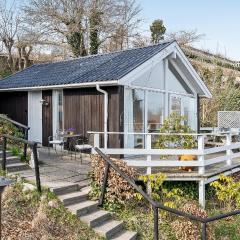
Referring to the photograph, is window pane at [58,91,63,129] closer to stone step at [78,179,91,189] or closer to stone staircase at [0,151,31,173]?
stone staircase at [0,151,31,173]

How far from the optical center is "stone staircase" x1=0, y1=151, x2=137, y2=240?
6.88 m

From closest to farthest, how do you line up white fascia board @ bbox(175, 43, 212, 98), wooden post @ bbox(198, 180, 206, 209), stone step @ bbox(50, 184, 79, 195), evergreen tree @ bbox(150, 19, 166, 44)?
stone step @ bbox(50, 184, 79, 195), wooden post @ bbox(198, 180, 206, 209), white fascia board @ bbox(175, 43, 212, 98), evergreen tree @ bbox(150, 19, 166, 44)

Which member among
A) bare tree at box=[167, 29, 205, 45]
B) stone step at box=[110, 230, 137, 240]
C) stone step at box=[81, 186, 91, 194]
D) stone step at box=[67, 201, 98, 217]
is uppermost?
bare tree at box=[167, 29, 205, 45]

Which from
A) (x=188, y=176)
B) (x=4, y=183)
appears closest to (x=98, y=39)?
(x=188, y=176)

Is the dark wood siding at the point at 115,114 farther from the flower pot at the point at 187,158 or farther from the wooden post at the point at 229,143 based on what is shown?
the wooden post at the point at 229,143

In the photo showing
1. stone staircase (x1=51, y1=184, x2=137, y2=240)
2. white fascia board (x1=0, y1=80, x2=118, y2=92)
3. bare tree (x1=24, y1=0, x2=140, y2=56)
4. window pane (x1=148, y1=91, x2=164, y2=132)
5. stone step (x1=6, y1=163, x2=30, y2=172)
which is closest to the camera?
stone staircase (x1=51, y1=184, x2=137, y2=240)

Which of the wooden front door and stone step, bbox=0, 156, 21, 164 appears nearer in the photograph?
stone step, bbox=0, 156, 21, 164

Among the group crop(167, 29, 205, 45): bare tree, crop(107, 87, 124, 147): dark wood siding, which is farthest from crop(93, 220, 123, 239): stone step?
crop(167, 29, 205, 45): bare tree

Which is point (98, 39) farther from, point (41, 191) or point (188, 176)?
point (41, 191)

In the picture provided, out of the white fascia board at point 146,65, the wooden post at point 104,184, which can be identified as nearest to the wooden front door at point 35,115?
the white fascia board at point 146,65

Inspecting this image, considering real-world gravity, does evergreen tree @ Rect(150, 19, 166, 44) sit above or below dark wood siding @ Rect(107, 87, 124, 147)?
above

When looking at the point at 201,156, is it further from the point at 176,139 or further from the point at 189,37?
the point at 189,37

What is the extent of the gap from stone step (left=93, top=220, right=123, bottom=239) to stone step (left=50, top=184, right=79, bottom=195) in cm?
115

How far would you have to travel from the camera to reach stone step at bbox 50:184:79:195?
753 centimetres
